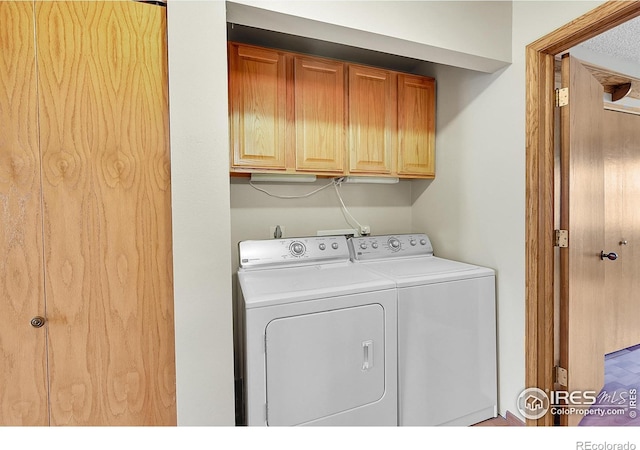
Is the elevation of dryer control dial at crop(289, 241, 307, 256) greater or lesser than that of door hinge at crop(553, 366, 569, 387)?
greater

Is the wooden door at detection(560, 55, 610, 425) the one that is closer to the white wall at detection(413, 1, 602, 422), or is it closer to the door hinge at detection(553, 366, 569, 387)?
the door hinge at detection(553, 366, 569, 387)

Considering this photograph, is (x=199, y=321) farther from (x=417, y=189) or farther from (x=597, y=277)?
(x=597, y=277)

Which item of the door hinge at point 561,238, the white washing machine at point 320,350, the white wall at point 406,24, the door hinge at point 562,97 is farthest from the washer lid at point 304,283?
the door hinge at point 562,97

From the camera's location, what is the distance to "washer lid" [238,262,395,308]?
1.38 meters

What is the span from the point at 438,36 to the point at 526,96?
58 cm

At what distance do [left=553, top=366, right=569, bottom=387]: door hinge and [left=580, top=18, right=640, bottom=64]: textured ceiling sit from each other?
220cm

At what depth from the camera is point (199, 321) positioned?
1.27 m

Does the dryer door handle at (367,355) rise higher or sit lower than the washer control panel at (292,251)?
lower

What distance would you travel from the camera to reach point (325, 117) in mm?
1983

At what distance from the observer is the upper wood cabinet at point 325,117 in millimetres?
1803

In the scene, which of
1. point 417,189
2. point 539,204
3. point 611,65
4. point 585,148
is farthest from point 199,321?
point 611,65

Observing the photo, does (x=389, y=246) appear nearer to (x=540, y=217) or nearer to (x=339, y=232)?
(x=339, y=232)

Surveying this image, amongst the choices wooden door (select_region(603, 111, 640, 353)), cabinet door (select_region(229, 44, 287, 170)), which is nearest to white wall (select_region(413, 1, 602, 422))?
cabinet door (select_region(229, 44, 287, 170))

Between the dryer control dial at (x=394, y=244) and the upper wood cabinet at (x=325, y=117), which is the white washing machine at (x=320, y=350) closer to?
the dryer control dial at (x=394, y=244)
